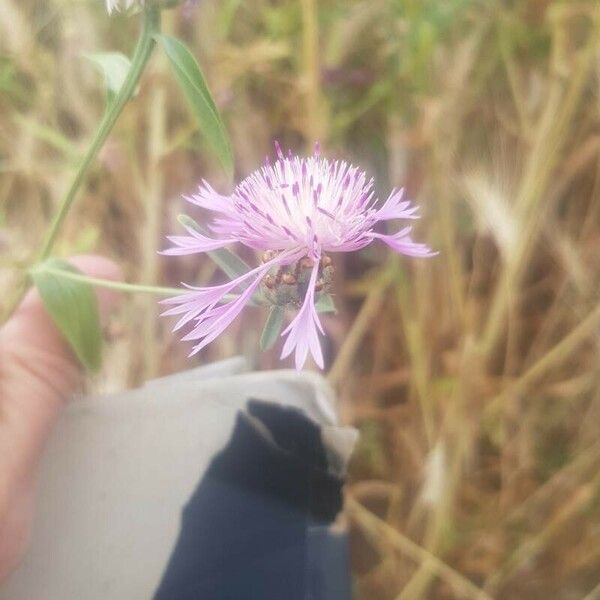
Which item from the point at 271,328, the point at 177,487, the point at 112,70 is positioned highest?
the point at 112,70

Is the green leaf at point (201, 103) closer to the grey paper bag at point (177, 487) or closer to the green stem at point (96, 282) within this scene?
the green stem at point (96, 282)

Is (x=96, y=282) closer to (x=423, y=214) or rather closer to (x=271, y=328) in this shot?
(x=271, y=328)

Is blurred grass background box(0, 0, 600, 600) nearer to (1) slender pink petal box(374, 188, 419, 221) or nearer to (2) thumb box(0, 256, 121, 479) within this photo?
(2) thumb box(0, 256, 121, 479)

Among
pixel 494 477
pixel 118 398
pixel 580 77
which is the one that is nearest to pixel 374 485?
pixel 494 477

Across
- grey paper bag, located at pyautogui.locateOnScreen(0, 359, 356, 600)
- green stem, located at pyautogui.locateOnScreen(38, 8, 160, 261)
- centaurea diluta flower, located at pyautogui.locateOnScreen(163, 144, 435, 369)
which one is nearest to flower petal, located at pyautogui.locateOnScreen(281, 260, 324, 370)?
centaurea diluta flower, located at pyautogui.locateOnScreen(163, 144, 435, 369)

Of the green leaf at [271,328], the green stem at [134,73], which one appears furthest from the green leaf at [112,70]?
the green leaf at [271,328]

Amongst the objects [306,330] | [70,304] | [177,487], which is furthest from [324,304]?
[177,487]
